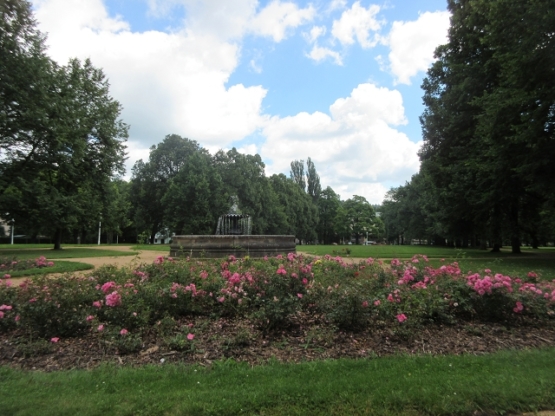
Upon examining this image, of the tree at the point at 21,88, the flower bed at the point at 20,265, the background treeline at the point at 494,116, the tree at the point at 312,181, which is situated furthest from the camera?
the tree at the point at 312,181

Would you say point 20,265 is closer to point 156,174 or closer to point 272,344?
point 272,344

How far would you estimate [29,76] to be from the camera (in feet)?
71.5

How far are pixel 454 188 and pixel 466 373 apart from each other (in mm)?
19120

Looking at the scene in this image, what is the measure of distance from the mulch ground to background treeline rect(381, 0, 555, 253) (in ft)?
Result: 36.1

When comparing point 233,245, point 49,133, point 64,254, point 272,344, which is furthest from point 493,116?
point 49,133

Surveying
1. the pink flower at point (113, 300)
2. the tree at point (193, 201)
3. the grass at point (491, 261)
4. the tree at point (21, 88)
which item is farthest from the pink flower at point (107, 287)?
the tree at point (193, 201)

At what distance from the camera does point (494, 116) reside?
14.7 metres

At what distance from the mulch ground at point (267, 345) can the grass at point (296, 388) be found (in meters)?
0.29

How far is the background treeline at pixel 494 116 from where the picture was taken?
1274 centimetres

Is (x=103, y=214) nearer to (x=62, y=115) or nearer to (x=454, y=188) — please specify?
(x=62, y=115)

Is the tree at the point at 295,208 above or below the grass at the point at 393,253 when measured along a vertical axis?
above

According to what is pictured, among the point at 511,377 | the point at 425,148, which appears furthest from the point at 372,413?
the point at 425,148

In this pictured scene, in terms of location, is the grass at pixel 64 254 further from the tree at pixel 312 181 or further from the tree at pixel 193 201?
the tree at pixel 312 181

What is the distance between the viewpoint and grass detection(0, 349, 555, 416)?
9.25 ft
